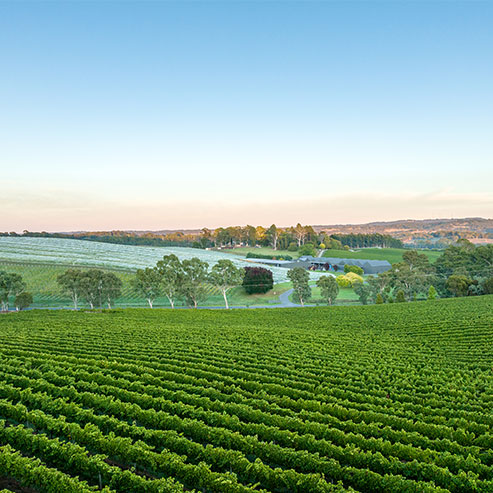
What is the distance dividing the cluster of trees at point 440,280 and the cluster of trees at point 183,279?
2839cm

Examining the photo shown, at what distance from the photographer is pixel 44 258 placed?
93.5 m

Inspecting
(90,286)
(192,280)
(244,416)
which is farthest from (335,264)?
(244,416)

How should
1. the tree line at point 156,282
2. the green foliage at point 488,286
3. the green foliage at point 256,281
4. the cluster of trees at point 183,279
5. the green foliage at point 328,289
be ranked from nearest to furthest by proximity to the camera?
1. the green foliage at point 488,286
2. the tree line at point 156,282
3. the cluster of trees at point 183,279
4. the green foliage at point 328,289
5. the green foliage at point 256,281

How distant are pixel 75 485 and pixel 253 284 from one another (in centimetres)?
7020

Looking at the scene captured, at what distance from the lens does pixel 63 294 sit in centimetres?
6475

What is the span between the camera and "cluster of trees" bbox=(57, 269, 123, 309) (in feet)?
198

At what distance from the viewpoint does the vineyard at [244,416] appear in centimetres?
807

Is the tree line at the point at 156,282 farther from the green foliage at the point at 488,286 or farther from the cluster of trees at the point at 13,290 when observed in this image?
the green foliage at the point at 488,286

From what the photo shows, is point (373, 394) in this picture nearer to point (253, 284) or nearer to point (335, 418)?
point (335, 418)

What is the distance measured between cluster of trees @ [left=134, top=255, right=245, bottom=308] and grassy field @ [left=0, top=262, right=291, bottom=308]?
5.44 meters

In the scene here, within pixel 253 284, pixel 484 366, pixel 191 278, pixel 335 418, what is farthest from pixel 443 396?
pixel 253 284

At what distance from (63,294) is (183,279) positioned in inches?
963

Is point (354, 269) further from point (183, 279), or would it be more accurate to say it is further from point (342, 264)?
point (183, 279)

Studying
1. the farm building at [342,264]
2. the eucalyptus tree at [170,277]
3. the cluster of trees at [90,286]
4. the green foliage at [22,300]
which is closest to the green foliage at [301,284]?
the eucalyptus tree at [170,277]
